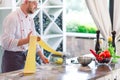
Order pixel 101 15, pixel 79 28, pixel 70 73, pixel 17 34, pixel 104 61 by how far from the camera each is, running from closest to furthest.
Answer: pixel 70 73
pixel 104 61
pixel 17 34
pixel 101 15
pixel 79 28

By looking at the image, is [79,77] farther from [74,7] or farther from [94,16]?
[74,7]

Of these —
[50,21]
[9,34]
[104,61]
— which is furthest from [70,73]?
[50,21]

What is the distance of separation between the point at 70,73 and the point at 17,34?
83 centimetres

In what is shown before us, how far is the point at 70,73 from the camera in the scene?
103 inches

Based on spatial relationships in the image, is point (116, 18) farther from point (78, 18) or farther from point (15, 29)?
→ point (15, 29)

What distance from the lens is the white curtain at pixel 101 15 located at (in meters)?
4.01

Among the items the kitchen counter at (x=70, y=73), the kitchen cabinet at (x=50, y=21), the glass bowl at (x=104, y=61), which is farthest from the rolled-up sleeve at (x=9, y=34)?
the kitchen cabinet at (x=50, y=21)

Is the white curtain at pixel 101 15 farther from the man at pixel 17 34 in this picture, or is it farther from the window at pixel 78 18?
the man at pixel 17 34

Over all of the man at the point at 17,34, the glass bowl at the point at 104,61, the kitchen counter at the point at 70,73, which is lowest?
the kitchen counter at the point at 70,73

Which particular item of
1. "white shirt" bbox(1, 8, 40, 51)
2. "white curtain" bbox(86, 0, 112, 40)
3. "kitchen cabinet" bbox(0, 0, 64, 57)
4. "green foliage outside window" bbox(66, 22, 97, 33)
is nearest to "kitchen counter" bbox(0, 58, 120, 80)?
"white shirt" bbox(1, 8, 40, 51)

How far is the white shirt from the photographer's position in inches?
119

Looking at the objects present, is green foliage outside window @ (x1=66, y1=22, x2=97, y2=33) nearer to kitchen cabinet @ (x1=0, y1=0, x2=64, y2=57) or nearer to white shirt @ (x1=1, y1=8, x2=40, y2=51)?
kitchen cabinet @ (x1=0, y1=0, x2=64, y2=57)

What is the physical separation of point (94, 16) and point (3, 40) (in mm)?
1487

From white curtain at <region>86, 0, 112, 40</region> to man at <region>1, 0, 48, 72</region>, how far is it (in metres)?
1.07
